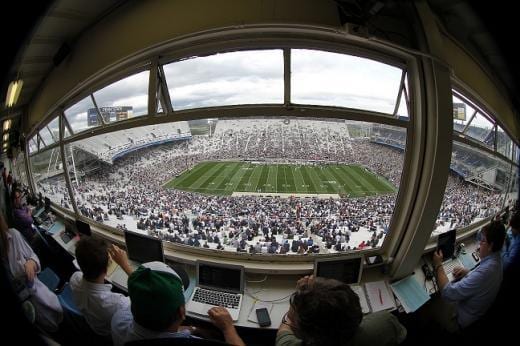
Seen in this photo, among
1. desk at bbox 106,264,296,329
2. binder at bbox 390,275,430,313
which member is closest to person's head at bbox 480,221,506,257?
binder at bbox 390,275,430,313

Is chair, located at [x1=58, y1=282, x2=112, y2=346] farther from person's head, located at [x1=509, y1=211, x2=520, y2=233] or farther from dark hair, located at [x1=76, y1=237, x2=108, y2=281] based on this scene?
person's head, located at [x1=509, y1=211, x2=520, y2=233]

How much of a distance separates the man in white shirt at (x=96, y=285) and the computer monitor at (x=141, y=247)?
0.24 ft

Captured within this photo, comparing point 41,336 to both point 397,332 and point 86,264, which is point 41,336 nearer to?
point 86,264

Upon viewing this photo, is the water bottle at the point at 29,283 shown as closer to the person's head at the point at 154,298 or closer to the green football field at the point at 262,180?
the person's head at the point at 154,298

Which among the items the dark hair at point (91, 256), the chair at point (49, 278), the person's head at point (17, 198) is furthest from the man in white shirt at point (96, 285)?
the person's head at point (17, 198)

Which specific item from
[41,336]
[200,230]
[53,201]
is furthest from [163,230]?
[41,336]

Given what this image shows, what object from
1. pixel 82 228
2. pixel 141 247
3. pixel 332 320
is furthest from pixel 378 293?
pixel 82 228

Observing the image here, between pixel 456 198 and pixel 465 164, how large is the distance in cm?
17

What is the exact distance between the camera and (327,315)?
2.51 ft

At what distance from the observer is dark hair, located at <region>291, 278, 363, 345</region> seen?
767mm

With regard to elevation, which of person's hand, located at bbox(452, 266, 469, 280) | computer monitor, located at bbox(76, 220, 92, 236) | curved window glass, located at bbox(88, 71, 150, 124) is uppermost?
curved window glass, located at bbox(88, 71, 150, 124)

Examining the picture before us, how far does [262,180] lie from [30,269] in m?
1.78

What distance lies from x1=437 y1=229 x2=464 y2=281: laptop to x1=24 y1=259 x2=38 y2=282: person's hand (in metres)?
1.33

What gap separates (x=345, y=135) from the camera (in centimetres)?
134
